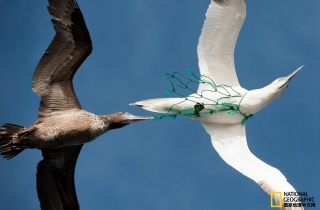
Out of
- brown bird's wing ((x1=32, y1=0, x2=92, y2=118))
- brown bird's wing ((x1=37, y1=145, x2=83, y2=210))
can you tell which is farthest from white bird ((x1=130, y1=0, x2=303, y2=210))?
brown bird's wing ((x1=37, y1=145, x2=83, y2=210))

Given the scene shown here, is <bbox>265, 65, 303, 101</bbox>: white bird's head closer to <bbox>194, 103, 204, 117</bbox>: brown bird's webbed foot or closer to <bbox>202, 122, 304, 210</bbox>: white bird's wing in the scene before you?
<bbox>202, 122, 304, 210</bbox>: white bird's wing

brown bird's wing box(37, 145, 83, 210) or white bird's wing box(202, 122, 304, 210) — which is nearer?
white bird's wing box(202, 122, 304, 210)

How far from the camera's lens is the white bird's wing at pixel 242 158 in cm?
1014

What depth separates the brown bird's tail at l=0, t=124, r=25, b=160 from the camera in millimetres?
10852

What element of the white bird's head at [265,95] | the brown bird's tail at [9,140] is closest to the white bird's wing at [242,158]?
the white bird's head at [265,95]

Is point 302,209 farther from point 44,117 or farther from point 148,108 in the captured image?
point 44,117

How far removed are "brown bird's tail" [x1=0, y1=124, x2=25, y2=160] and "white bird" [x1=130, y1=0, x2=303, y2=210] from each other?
197 centimetres

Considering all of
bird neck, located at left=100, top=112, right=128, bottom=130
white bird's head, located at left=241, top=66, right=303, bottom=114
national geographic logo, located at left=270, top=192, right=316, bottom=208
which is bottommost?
national geographic logo, located at left=270, top=192, right=316, bottom=208

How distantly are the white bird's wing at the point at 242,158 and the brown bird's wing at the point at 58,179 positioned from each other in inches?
95.9

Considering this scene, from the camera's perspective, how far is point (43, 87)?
449 inches

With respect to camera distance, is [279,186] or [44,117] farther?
[44,117]

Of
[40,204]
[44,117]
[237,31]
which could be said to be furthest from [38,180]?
[237,31]

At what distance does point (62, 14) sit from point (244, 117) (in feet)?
11.3

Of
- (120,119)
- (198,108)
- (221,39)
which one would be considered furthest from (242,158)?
(120,119)
